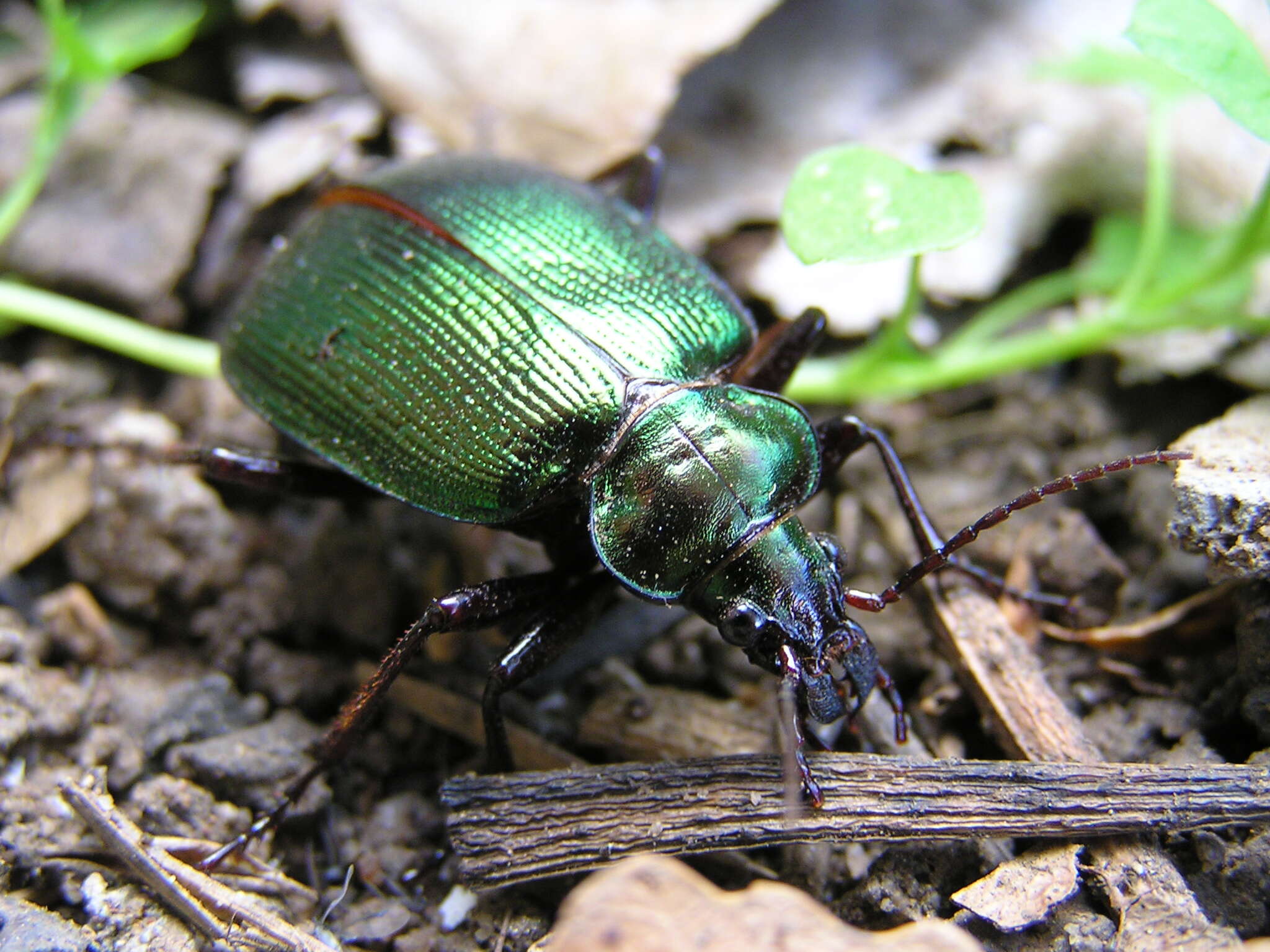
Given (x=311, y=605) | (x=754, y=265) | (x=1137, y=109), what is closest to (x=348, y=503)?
(x=311, y=605)

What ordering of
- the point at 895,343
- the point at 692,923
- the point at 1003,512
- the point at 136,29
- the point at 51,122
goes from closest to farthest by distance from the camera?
the point at 692,923
the point at 1003,512
the point at 895,343
the point at 51,122
the point at 136,29

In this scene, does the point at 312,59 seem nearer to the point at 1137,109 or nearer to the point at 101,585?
the point at 101,585

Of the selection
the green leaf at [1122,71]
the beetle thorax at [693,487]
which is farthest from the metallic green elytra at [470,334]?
the green leaf at [1122,71]

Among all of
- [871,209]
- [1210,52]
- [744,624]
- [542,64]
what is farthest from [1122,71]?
[744,624]

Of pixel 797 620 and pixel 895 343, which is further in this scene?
pixel 895 343

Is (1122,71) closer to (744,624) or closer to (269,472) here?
(744,624)

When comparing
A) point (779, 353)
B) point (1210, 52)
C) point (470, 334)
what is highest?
point (1210, 52)

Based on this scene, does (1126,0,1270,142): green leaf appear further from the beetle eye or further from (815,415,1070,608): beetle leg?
the beetle eye

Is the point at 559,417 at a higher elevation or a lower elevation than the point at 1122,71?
lower

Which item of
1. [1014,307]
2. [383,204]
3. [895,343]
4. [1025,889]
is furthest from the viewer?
[1014,307]
